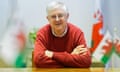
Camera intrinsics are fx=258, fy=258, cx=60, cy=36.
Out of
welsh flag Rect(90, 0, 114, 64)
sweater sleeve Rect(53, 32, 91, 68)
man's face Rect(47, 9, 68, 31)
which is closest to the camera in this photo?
sweater sleeve Rect(53, 32, 91, 68)

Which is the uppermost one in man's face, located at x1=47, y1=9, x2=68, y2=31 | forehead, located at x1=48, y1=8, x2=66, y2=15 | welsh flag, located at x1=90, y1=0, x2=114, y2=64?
forehead, located at x1=48, y1=8, x2=66, y2=15

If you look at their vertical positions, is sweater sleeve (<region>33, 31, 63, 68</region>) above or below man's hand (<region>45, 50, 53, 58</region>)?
below

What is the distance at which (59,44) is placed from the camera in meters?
1.80

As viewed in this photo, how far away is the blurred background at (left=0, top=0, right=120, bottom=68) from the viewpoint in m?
2.74

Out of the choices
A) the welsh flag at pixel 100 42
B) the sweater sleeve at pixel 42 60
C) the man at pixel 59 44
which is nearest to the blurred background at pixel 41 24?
the welsh flag at pixel 100 42


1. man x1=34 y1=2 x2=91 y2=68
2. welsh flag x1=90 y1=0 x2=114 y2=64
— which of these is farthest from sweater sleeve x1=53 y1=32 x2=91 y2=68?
welsh flag x1=90 y1=0 x2=114 y2=64

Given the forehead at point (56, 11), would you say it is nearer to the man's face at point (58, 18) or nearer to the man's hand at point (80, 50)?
the man's face at point (58, 18)

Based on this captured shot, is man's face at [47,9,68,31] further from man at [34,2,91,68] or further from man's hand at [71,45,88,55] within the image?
man's hand at [71,45,88,55]

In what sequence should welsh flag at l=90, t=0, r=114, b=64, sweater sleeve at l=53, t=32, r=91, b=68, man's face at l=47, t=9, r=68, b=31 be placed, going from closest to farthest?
sweater sleeve at l=53, t=32, r=91, b=68 < man's face at l=47, t=9, r=68, b=31 < welsh flag at l=90, t=0, r=114, b=64

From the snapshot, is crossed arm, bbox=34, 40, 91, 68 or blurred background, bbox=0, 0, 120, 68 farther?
blurred background, bbox=0, 0, 120, 68

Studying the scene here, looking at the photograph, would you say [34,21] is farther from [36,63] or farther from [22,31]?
[36,63]

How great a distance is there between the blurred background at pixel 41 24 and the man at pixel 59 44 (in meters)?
0.87

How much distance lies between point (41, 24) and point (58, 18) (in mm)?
1152

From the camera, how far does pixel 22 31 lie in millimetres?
2861
